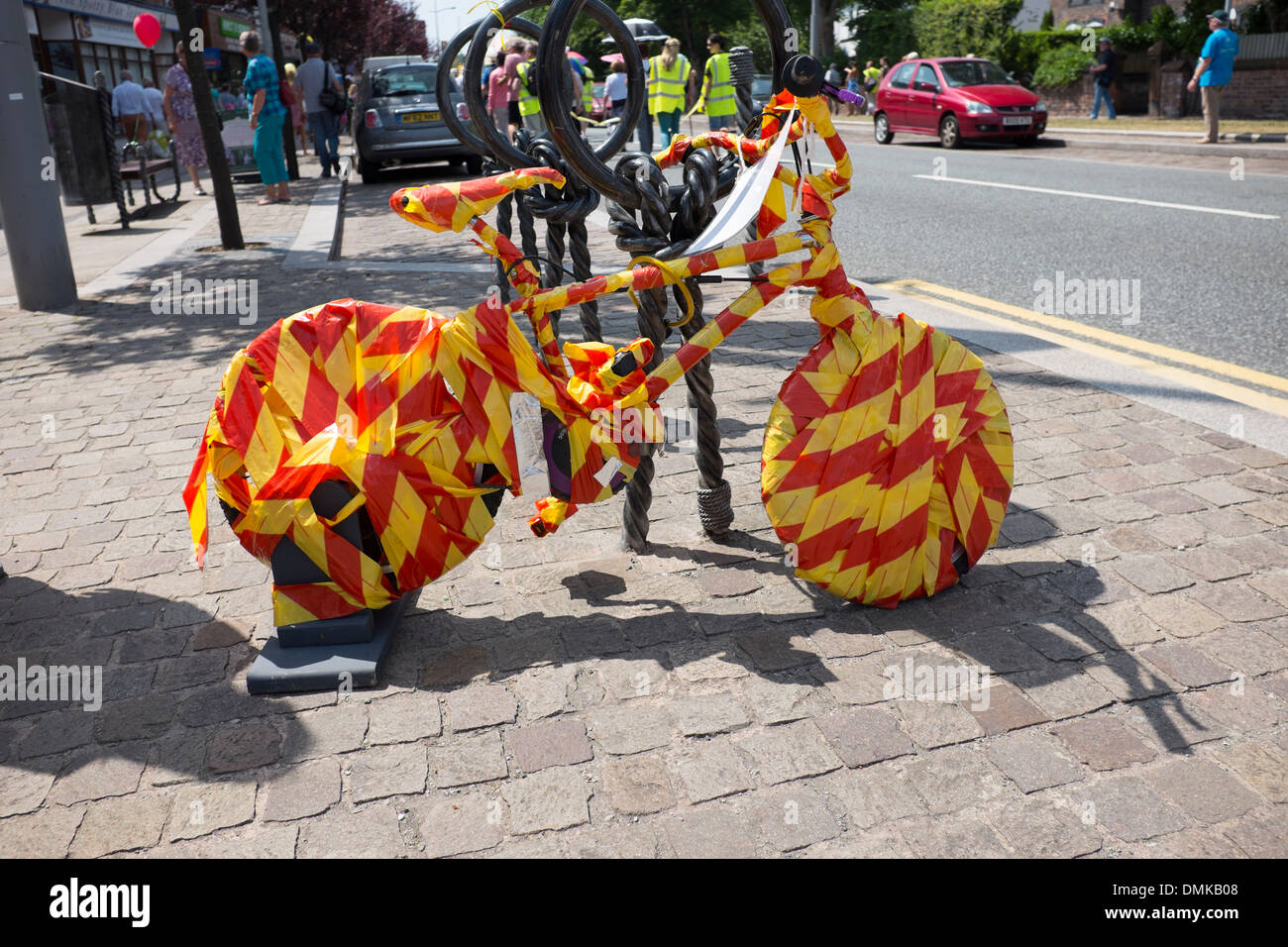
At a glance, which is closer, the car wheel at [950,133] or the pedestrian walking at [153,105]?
the pedestrian walking at [153,105]

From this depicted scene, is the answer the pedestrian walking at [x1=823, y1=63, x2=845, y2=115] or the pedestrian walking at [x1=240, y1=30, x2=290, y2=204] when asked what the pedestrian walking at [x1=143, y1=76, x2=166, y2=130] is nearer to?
the pedestrian walking at [x1=240, y1=30, x2=290, y2=204]

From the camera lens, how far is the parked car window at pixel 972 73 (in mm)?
19203

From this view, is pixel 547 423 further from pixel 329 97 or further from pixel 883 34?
pixel 883 34

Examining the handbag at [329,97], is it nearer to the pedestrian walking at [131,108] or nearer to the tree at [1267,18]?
the pedestrian walking at [131,108]

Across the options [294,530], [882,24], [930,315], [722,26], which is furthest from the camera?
[722,26]

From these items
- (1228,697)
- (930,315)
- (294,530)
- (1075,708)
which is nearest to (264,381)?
(294,530)

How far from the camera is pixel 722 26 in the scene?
55.2 meters

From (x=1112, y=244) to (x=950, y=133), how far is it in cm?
1107

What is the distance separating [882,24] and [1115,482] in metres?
46.0

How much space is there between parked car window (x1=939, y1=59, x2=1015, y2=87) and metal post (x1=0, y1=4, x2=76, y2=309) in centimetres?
1592

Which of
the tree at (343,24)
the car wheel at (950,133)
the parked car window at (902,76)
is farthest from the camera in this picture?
the tree at (343,24)

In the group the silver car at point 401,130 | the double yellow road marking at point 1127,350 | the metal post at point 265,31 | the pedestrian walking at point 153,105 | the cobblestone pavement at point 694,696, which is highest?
the metal post at point 265,31

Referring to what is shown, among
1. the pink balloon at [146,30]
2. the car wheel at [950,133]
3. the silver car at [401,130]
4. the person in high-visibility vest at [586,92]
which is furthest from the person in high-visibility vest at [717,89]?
the pink balloon at [146,30]

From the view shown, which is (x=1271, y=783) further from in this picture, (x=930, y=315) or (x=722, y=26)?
(x=722, y=26)
